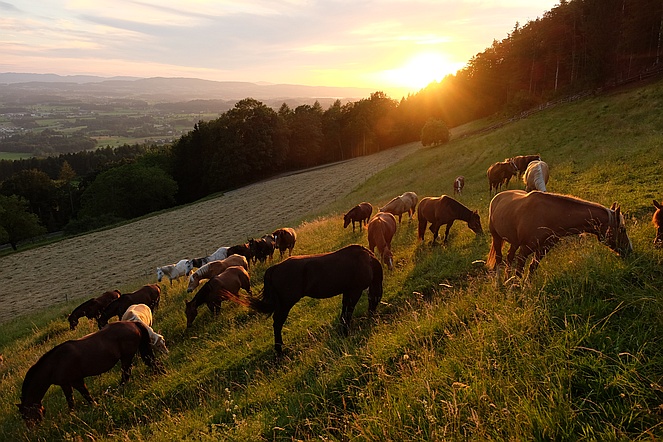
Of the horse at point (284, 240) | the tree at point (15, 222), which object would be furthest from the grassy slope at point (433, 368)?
the tree at point (15, 222)

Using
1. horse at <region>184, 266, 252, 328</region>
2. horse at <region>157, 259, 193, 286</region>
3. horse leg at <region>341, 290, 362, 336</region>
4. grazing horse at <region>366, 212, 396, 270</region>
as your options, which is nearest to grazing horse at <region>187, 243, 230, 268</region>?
horse at <region>157, 259, 193, 286</region>

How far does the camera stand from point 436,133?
57.8 meters

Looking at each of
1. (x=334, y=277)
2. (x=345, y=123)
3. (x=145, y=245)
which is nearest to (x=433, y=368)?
(x=334, y=277)

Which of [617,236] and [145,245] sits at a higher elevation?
[617,236]

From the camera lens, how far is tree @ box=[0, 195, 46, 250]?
184ft

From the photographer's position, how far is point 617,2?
41719 millimetres

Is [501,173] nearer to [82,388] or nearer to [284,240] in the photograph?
[284,240]

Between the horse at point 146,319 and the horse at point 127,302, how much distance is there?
1.94 metres

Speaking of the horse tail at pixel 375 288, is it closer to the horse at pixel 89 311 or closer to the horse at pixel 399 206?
the horse at pixel 399 206

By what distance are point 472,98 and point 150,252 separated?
2987 inches

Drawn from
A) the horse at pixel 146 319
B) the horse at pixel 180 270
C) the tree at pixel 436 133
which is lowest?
the horse at pixel 180 270

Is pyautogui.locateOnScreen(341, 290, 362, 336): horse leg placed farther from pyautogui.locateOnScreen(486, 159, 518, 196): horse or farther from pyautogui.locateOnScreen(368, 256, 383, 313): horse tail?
pyautogui.locateOnScreen(486, 159, 518, 196): horse

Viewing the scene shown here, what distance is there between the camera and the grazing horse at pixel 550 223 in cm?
645

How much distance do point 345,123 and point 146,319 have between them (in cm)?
8080
